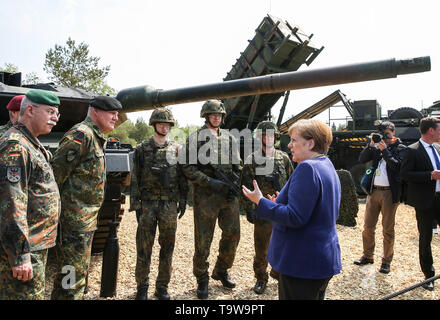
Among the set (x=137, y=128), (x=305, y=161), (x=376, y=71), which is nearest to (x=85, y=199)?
(x=305, y=161)

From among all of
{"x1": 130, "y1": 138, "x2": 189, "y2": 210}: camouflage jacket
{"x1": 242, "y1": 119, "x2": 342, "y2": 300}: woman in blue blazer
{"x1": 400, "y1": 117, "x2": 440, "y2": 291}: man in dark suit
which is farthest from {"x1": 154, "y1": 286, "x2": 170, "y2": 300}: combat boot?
{"x1": 400, "y1": 117, "x2": 440, "y2": 291}: man in dark suit

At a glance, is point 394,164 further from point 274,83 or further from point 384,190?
point 274,83

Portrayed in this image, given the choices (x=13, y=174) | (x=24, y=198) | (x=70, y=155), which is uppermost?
(x=70, y=155)

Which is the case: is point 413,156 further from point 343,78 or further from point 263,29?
point 263,29

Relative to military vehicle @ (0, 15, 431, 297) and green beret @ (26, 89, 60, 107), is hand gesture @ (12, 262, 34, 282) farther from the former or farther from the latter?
military vehicle @ (0, 15, 431, 297)

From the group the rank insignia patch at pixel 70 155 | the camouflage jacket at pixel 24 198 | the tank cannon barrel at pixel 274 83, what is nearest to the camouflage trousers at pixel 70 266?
the camouflage jacket at pixel 24 198

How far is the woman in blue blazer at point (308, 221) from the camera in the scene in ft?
5.99

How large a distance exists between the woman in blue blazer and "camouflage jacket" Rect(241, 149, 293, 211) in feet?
6.13

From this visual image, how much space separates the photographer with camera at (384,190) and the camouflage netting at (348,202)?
2.43 metres

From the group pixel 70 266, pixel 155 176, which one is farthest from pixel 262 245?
pixel 70 266

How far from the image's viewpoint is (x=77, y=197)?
2.59 metres

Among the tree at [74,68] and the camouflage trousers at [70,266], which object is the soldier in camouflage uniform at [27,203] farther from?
the tree at [74,68]

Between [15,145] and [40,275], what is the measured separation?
0.83 metres

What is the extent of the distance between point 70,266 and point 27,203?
2.39 ft
